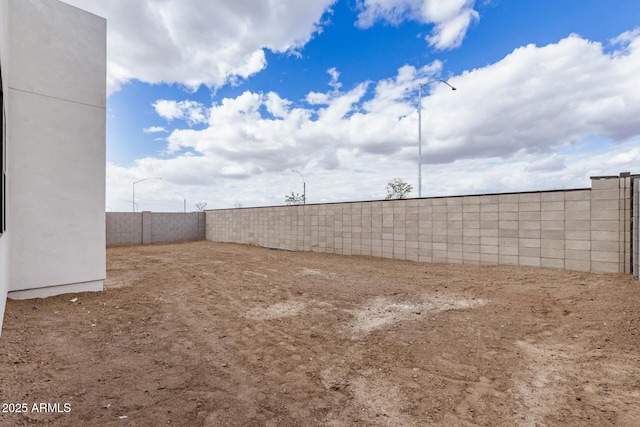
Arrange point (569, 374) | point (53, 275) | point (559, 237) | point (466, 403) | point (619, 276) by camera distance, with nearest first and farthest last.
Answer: point (466, 403)
point (569, 374)
point (53, 275)
point (619, 276)
point (559, 237)

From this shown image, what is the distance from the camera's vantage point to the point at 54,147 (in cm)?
531

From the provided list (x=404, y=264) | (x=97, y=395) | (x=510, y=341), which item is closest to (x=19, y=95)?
(x=97, y=395)

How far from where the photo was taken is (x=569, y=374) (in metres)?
2.89

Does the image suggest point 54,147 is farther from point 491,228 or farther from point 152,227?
point 152,227

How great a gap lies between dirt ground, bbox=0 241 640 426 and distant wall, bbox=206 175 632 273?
922mm

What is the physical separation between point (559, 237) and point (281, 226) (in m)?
10.8

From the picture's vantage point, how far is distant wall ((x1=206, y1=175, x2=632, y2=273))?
6.32 meters

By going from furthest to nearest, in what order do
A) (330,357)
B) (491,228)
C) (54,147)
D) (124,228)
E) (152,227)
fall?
(152,227)
(124,228)
(491,228)
(54,147)
(330,357)

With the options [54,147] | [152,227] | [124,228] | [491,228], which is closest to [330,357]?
[54,147]

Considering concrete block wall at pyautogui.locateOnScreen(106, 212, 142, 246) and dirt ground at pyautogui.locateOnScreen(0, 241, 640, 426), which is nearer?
dirt ground at pyautogui.locateOnScreen(0, 241, 640, 426)

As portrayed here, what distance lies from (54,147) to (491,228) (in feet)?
32.1

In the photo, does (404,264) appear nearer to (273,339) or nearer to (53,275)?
(273,339)

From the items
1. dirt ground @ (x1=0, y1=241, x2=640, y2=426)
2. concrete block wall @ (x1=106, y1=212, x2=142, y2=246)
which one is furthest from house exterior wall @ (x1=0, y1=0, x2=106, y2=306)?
concrete block wall @ (x1=106, y1=212, x2=142, y2=246)

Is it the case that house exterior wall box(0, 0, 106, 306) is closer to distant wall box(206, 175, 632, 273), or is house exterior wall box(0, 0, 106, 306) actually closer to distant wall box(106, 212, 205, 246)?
distant wall box(206, 175, 632, 273)
